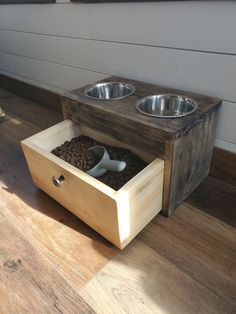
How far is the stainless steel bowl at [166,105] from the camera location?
0.72 m

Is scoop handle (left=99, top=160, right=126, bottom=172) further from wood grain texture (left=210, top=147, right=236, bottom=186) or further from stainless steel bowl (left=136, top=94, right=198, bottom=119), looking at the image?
wood grain texture (left=210, top=147, right=236, bottom=186)

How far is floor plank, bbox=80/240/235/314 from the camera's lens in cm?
50

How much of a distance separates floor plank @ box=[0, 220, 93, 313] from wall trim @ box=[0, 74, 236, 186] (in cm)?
53

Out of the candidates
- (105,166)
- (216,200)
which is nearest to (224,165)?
(216,200)

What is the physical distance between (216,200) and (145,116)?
1.06 feet

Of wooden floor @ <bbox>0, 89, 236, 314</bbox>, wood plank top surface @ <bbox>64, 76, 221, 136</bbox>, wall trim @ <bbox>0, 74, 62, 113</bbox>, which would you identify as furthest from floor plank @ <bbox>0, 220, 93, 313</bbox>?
wall trim @ <bbox>0, 74, 62, 113</bbox>

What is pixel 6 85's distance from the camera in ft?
5.59

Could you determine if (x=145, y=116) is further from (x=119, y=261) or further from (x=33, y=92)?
(x=33, y=92)

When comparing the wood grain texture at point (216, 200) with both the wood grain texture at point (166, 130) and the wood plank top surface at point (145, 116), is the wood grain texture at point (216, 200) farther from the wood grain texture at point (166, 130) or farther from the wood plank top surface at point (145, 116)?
the wood plank top surface at point (145, 116)

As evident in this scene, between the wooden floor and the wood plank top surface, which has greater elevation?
the wood plank top surface

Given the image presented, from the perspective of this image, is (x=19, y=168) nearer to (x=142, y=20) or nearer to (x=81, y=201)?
(x=81, y=201)

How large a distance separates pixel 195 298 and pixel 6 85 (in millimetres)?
1660

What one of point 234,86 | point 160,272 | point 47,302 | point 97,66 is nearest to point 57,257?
point 47,302

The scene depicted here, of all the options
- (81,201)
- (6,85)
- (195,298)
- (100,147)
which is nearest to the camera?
(195,298)
